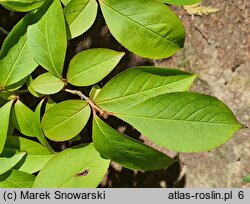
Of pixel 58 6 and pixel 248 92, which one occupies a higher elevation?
pixel 58 6

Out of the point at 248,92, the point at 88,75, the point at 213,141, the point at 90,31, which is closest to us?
the point at 213,141


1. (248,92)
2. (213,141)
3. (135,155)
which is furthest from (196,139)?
(248,92)

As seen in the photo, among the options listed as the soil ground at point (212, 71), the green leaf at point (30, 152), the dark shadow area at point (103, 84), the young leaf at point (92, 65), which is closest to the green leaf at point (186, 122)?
the young leaf at point (92, 65)

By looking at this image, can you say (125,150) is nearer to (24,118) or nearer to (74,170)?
(74,170)

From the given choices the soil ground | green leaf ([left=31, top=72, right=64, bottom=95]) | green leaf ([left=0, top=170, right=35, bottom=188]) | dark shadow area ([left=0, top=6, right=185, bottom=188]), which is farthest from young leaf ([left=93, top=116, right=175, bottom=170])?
the soil ground

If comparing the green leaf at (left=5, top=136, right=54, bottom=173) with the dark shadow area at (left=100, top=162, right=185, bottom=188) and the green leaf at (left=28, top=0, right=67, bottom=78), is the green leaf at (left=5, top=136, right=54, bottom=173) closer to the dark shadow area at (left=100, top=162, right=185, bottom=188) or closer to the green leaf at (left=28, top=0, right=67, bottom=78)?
the green leaf at (left=28, top=0, right=67, bottom=78)

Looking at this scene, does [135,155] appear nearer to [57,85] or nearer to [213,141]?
[213,141]
